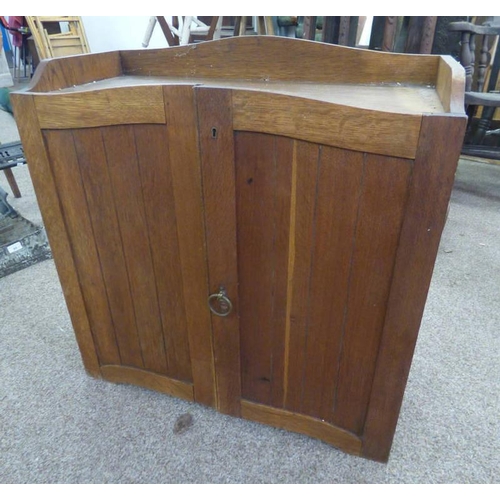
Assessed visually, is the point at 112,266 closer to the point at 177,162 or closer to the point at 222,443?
the point at 177,162

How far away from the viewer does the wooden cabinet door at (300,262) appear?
68 centimetres

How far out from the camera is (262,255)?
32.0 inches

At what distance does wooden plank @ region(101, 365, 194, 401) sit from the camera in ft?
3.60

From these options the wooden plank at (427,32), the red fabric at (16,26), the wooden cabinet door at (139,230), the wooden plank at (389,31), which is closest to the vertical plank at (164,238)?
the wooden cabinet door at (139,230)

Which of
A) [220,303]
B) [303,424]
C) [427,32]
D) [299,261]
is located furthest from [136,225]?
[427,32]

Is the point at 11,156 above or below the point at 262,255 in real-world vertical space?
below

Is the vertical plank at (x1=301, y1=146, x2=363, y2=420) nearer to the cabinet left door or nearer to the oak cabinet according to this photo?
the oak cabinet

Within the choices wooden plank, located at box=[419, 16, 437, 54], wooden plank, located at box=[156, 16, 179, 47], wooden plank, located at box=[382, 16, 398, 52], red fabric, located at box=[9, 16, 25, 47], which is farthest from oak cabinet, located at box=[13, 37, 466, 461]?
red fabric, located at box=[9, 16, 25, 47]

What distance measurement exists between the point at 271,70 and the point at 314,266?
51 cm

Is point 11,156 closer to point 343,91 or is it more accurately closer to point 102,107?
point 102,107

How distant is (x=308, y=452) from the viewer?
996mm

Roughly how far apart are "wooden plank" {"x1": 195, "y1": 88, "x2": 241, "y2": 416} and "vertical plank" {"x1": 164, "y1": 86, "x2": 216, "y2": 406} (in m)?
0.02

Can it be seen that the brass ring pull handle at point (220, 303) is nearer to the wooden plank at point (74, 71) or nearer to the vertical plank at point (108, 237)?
the vertical plank at point (108, 237)

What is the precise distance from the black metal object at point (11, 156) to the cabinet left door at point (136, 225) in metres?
1.10
